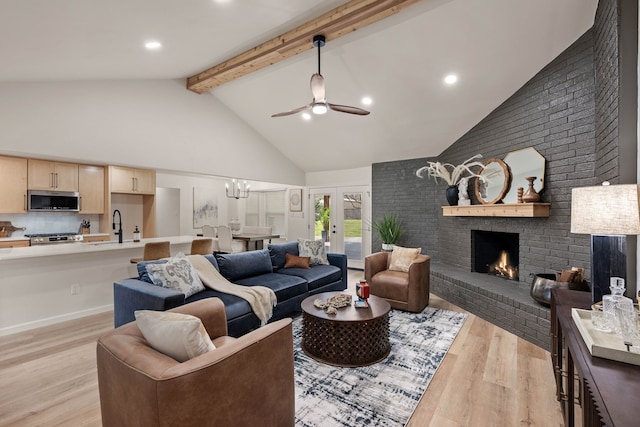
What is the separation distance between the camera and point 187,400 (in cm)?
125

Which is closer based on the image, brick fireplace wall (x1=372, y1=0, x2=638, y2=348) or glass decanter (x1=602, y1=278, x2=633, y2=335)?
glass decanter (x1=602, y1=278, x2=633, y2=335)

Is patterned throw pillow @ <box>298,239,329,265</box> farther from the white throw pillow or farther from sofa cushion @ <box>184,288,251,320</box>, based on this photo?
the white throw pillow

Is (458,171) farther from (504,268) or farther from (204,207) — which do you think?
(204,207)

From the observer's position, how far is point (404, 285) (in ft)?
13.1

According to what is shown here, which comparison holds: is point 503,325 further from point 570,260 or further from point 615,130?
point 615,130

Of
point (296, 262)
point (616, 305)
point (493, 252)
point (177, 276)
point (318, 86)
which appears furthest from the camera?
point (493, 252)

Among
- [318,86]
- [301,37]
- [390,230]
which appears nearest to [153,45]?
[301,37]

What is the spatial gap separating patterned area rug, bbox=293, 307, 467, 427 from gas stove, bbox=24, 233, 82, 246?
4076mm

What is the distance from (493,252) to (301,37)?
394 cm

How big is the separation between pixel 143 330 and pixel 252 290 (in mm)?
1759

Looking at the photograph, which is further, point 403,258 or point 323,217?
point 323,217

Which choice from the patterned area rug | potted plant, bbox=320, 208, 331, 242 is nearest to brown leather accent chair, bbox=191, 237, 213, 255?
the patterned area rug

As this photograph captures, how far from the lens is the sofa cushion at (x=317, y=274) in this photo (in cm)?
410

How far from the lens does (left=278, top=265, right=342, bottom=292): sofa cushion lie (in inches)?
161
